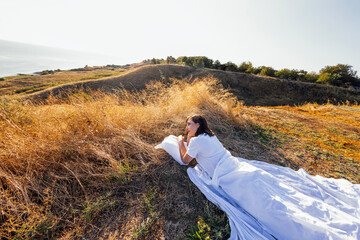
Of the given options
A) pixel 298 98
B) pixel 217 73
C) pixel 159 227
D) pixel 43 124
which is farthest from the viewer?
pixel 217 73

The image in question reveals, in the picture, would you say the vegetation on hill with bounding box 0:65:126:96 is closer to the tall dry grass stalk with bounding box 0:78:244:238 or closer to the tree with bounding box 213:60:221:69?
the tall dry grass stalk with bounding box 0:78:244:238

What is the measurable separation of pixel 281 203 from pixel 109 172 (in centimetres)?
237

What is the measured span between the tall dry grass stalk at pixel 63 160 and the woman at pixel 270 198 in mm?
1013

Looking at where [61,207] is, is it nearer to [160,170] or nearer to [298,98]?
[160,170]

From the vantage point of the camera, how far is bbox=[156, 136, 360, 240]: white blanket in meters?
1.35

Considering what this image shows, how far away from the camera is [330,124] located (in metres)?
5.38

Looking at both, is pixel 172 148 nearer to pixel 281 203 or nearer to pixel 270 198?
pixel 270 198

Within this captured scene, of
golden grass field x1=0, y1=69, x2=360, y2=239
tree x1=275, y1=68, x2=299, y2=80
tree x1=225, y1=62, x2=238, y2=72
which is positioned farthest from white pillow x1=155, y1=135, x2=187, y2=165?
tree x1=225, y1=62, x2=238, y2=72

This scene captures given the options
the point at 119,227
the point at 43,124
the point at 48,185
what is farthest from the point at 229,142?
the point at 43,124

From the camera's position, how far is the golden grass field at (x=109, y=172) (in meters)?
1.62

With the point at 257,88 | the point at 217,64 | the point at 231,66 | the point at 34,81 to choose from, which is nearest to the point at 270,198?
the point at 257,88

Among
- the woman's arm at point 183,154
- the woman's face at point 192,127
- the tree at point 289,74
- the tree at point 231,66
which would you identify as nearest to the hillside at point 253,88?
the tree at point 289,74

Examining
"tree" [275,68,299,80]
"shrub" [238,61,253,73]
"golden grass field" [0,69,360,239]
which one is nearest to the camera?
"golden grass field" [0,69,360,239]

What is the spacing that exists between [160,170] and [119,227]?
0.95 meters
